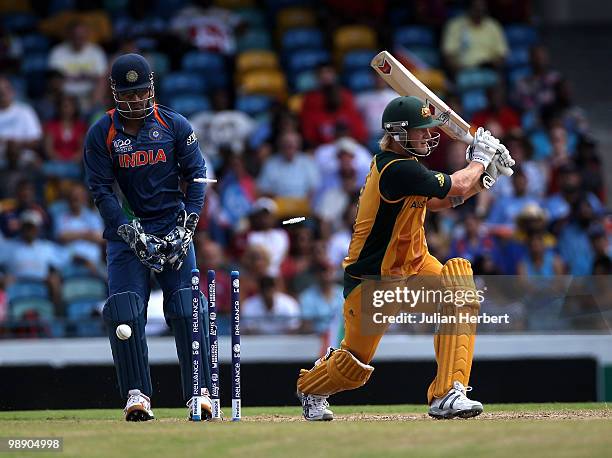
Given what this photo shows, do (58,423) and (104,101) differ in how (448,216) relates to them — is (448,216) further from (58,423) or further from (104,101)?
(58,423)

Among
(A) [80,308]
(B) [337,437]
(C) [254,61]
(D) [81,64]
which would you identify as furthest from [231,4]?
(B) [337,437]

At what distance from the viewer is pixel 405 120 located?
323 inches

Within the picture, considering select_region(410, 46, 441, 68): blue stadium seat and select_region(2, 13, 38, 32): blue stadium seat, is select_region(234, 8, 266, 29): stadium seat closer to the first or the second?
select_region(410, 46, 441, 68): blue stadium seat

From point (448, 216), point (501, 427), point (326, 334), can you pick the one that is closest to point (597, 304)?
point (326, 334)

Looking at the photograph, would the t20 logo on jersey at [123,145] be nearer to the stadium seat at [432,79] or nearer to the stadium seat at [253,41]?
the stadium seat at [432,79]

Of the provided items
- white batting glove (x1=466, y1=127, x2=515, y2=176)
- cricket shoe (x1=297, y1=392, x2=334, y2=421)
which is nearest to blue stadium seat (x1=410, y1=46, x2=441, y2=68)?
white batting glove (x1=466, y1=127, x2=515, y2=176)

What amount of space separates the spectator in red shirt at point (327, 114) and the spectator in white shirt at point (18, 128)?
2959 mm

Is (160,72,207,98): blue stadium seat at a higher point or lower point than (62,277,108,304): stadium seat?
higher

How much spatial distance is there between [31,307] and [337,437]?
6.30 meters

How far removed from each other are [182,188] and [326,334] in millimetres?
3397

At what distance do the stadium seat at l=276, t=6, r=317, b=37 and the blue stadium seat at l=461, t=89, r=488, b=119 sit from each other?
2.35 metres

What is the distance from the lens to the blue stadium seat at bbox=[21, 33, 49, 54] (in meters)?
16.8

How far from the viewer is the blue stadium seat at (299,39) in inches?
675

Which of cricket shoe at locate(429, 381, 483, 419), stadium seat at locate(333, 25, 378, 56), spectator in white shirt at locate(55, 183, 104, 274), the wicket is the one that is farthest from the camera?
stadium seat at locate(333, 25, 378, 56)
